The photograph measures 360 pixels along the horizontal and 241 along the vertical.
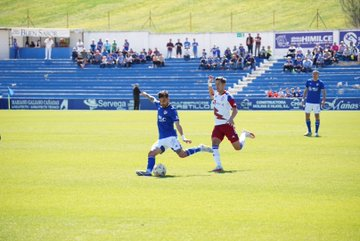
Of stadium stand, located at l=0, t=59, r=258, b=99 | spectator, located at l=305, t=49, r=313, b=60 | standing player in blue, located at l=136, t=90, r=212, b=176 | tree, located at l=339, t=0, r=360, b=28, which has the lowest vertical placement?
stadium stand, located at l=0, t=59, r=258, b=99

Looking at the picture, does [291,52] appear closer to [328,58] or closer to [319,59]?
[319,59]

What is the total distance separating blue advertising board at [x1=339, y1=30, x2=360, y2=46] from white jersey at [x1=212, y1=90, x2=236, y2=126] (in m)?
44.7

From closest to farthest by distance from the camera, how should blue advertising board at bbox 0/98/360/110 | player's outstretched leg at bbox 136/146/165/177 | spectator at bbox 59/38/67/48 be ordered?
player's outstretched leg at bbox 136/146/165/177
blue advertising board at bbox 0/98/360/110
spectator at bbox 59/38/67/48

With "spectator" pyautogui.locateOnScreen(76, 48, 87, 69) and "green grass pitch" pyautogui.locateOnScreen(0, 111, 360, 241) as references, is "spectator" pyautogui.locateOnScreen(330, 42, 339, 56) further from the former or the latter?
"green grass pitch" pyautogui.locateOnScreen(0, 111, 360, 241)

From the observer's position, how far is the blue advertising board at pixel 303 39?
6044 cm

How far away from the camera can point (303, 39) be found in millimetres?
61031

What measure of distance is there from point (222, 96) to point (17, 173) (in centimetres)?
483

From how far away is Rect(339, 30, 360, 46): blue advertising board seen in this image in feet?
194

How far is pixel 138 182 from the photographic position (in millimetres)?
14406

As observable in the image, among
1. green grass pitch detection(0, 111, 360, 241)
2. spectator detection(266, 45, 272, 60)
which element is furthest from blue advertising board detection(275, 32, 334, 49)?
green grass pitch detection(0, 111, 360, 241)

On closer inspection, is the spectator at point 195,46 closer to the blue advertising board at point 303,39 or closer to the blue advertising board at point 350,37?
the blue advertising board at point 303,39

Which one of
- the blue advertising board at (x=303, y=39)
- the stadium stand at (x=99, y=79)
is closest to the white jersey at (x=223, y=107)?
the stadium stand at (x=99, y=79)

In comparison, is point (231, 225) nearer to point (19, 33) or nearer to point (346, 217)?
point (346, 217)

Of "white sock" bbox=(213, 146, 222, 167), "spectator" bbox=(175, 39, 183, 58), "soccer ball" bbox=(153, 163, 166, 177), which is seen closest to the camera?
"soccer ball" bbox=(153, 163, 166, 177)
